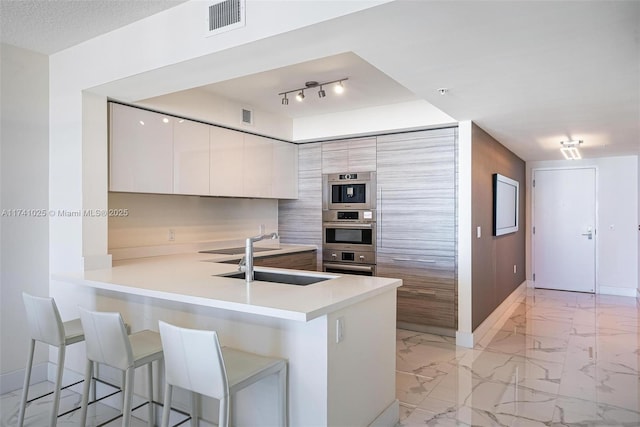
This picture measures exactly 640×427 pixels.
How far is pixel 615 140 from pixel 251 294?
4.97 m

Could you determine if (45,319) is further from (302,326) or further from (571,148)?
(571,148)

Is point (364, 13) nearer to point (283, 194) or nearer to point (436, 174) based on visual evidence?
point (436, 174)

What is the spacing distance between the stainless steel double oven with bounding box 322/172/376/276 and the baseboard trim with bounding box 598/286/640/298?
4368 millimetres

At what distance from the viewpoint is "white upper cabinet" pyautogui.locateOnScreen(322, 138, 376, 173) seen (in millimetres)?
4582

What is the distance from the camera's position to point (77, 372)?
2953 millimetres

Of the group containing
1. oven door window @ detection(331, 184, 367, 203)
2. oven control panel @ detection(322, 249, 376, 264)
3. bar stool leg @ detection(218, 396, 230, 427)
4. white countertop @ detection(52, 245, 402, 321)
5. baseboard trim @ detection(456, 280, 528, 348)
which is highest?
oven door window @ detection(331, 184, 367, 203)

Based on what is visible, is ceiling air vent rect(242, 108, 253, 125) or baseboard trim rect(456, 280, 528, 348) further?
ceiling air vent rect(242, 108, 253, 125)

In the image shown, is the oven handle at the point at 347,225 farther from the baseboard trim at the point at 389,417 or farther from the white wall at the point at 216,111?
the baseboard trim at the point at 389,417

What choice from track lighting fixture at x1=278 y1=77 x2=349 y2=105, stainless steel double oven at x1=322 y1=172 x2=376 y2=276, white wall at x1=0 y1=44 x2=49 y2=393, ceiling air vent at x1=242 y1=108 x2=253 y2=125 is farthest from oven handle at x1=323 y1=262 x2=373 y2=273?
white wall at x1=0 y1=44 x2=49 y2=393

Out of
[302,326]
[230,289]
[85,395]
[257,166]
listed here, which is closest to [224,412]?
[302,326]

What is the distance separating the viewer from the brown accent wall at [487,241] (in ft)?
13.2

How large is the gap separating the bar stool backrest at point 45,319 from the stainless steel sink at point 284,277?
0.93 metres

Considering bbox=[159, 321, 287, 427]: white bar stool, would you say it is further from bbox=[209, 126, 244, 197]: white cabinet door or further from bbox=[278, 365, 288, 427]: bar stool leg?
bbox=[209, 126, 244, 197]: white cabinet door

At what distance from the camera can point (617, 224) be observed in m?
6.34
